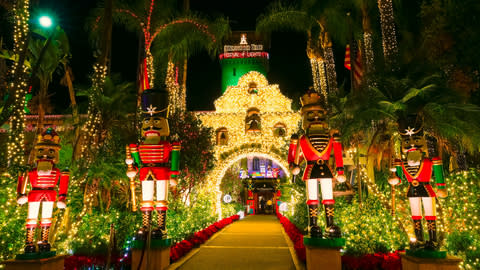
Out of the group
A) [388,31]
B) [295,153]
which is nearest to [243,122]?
[388,31]

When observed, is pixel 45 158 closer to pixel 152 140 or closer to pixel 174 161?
pixel 152 140

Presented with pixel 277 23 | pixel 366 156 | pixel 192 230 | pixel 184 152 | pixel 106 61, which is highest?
pixel 277 23

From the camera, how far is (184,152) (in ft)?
36.4

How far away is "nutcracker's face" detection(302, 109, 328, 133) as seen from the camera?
580 cm

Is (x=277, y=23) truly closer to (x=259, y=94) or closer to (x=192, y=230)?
(x=259, y=94)

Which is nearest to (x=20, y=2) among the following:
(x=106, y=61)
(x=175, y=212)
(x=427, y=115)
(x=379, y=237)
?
(x=106, y=61)

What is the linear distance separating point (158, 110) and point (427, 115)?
4.96 meters

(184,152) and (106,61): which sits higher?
(106,61)

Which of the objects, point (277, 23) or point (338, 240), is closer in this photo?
point (338, 240)

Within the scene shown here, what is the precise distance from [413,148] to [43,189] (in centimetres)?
599

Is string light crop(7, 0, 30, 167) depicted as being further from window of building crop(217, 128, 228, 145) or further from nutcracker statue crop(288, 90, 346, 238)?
window of building crop(217, 128, 228, 145)

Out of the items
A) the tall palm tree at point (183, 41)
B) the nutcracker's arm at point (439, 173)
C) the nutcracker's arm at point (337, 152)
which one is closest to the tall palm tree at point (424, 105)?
the nutcracker's arm at point (439, 173)

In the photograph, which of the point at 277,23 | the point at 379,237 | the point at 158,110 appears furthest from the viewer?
the point at 277,23

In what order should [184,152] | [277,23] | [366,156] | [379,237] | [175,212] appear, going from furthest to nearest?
[277,23] < [184,152] < [175,212] < [366,156] < [379,237]
